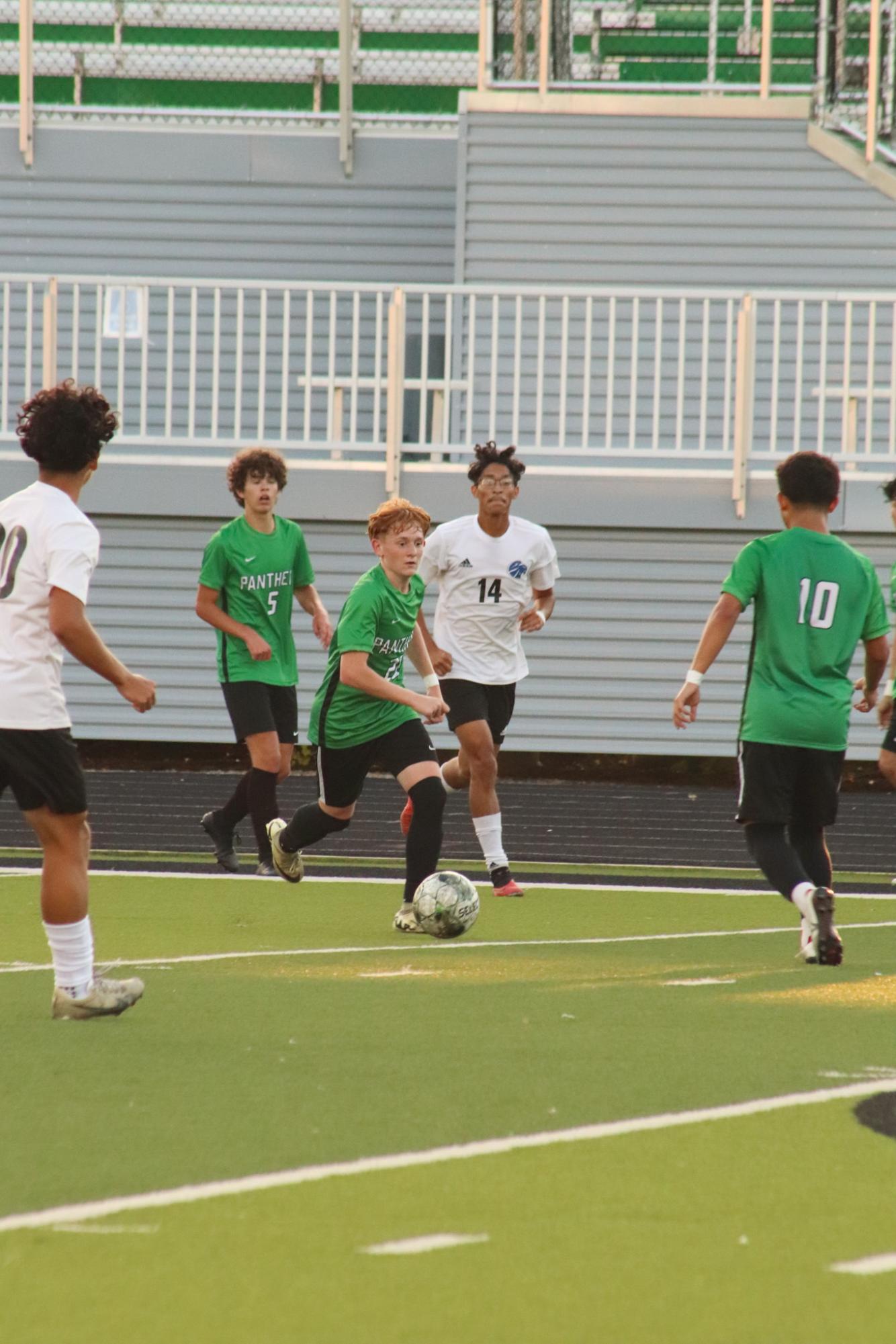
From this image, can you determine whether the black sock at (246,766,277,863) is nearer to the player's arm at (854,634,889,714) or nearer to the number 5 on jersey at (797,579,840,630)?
the player's arm at (854,634,889,714)

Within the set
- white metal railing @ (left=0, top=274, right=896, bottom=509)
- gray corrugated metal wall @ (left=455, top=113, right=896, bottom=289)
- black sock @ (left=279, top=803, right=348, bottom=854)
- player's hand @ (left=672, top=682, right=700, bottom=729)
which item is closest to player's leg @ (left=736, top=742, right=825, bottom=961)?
player's hand @ (left=672, top=682, right=700, bottom=729)

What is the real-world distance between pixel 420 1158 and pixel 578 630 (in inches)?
450

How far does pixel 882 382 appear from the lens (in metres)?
16.2

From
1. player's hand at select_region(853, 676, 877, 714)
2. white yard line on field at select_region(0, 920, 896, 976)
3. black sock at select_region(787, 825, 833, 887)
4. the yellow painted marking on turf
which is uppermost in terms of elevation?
player's hand at select_region(853, 676, 877, 714)

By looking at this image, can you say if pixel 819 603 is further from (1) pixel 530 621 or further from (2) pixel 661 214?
(2) pixel 661 214

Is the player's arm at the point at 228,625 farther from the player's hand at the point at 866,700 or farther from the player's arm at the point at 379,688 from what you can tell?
the player's hand at the point at 866,700

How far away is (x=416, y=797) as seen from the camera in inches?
301

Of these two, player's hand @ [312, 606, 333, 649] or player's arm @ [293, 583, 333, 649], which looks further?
player's arm @ [293, 583, 333, 649]

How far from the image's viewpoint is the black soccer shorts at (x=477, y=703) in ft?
30.5

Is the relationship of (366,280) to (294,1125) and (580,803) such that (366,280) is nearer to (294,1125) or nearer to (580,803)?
(580,803)

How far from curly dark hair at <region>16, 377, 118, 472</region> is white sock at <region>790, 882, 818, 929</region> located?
3.06m

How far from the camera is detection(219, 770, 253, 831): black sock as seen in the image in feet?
31.9

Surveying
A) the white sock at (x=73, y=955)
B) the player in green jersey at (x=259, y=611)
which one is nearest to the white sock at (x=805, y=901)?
the white sock at (x=73, y=955)

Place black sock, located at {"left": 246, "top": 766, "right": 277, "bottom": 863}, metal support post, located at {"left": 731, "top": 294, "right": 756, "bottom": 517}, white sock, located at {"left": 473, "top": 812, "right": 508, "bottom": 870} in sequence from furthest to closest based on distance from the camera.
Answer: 1. metal support post, located at {"left": 731, "top": 294, "right": 756, "bottom": 517}
2. black sock, located at {"left": 246, "top": 766, "right": 277, "bottom": 863}
3. white sock, located at {"left": 473, "top": 812, "right": 508, "bottom": 870}
